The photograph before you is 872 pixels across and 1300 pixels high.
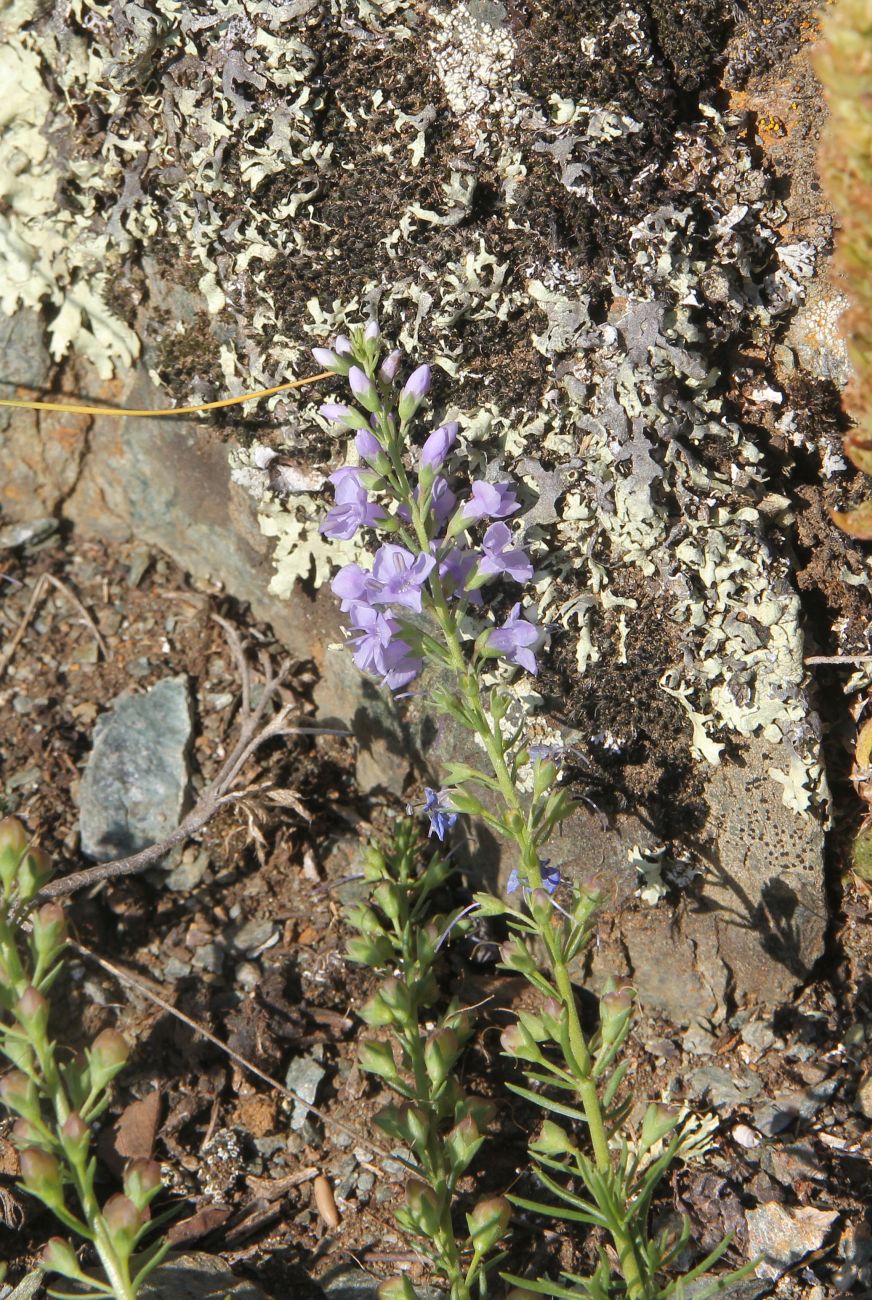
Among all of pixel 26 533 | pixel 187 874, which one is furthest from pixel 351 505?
pixel 26 533

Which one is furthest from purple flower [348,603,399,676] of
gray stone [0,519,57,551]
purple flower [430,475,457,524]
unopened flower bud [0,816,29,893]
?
gray stone [0,519,57,551]

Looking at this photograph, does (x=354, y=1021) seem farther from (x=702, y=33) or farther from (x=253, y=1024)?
(x=702, y=33)

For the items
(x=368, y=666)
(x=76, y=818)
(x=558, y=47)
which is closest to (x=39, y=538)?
(x=76, y=818)

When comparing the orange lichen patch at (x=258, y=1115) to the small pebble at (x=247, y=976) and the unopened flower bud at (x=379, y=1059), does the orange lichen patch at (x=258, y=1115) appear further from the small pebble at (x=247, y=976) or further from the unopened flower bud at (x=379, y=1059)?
the unopened flower bud at (x=379, y=1059)

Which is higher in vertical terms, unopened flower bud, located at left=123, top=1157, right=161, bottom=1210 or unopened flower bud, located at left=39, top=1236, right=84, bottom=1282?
unopened flower bud, located at left=123, top=1157, right=161, bottom=1210

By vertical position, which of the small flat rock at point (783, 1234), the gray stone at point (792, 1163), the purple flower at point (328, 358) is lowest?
the small flat rock at point (783, 1234)

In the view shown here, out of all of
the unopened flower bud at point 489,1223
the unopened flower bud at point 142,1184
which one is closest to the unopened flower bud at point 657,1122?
the unopened flower bud at point 489,1223

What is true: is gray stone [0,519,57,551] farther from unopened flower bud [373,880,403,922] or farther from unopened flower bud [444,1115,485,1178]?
unopened flower bud [444,1115,485,1178]
